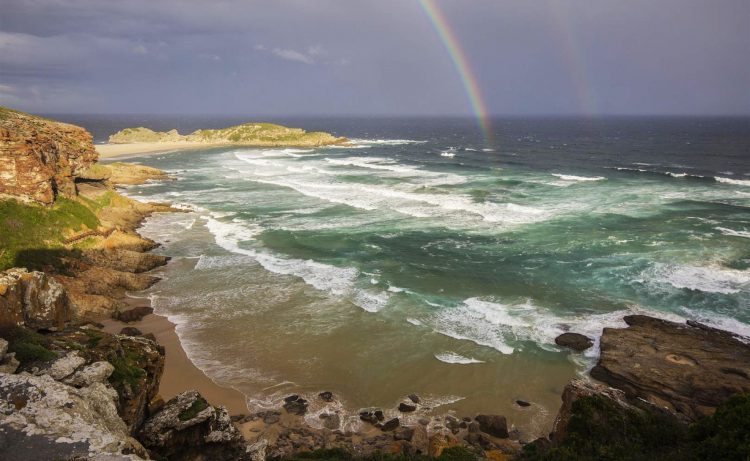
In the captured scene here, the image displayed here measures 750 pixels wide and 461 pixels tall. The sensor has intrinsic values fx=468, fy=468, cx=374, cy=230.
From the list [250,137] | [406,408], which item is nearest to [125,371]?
[406,408]

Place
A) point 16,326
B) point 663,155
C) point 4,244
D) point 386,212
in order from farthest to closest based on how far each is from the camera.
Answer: point 663,155 → point 386,212 → point 4,244 → point 16,326

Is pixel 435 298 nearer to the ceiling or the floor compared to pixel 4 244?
nearer to the floor

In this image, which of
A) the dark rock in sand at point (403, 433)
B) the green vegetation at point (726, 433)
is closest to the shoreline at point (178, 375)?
the dark rock in sand at point (403, 433)

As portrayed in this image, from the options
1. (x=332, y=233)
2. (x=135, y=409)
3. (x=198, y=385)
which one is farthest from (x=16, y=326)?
(x=332, y=233)

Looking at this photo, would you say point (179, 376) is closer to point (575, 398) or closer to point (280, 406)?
point (280, 406)

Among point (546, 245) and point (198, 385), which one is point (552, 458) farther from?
point (546, 245)

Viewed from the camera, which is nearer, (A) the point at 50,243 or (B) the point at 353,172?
(A) the point at 50,243
